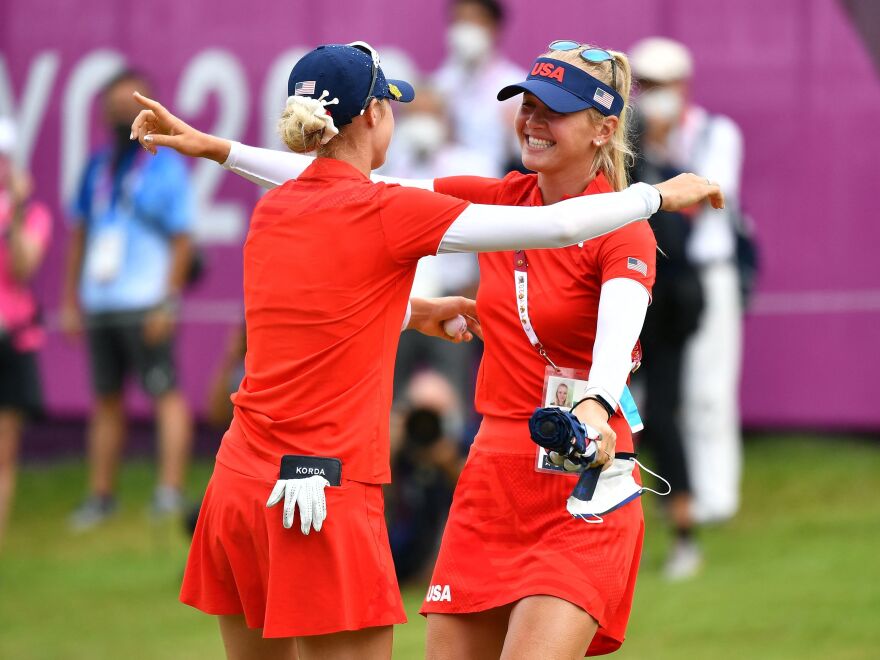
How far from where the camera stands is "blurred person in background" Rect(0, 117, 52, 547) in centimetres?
849

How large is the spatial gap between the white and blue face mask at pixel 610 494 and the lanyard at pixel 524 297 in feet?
0.94

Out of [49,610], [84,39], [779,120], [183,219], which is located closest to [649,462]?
[779,120]

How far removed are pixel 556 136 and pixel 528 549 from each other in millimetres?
1044

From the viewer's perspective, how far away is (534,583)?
3986 millimetres

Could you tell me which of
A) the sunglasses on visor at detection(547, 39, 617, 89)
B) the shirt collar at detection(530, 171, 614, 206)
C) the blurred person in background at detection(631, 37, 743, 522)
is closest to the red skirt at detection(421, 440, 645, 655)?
the shirt collar at detection(530, 171, 614, 206)

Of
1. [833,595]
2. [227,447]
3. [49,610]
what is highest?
[227,447]

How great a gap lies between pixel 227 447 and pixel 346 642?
55cm

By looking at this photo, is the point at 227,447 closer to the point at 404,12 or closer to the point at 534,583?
the point at 534,583

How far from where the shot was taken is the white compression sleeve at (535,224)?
12.2 feet

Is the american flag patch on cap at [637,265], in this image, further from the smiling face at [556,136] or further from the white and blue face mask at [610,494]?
the white and blue face mask at [610,494]

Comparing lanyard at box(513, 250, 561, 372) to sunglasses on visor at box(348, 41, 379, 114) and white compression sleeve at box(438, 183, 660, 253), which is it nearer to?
white compression sleeve at box(438, 183, 660, 253)

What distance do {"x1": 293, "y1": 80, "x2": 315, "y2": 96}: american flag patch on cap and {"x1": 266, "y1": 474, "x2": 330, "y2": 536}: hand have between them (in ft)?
3.00

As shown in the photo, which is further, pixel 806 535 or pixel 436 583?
pixel 806 535

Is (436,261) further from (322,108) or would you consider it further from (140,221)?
(322,108)
